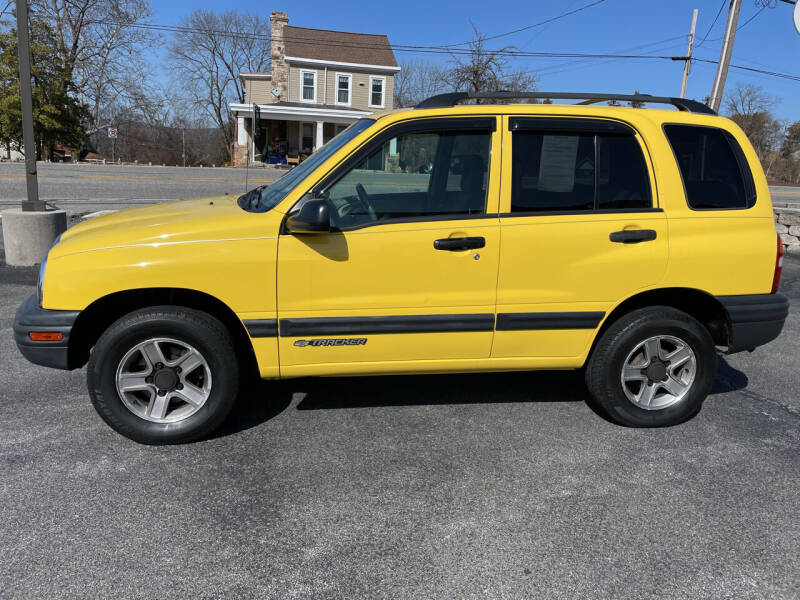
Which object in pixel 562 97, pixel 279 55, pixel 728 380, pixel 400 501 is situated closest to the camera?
pixel 400 501

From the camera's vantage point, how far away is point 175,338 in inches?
137

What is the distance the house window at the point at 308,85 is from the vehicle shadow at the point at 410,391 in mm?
36418

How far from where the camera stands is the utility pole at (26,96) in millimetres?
7511

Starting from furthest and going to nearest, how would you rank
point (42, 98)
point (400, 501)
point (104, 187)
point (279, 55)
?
point (279, 55) < point (42, 98) < point (104, 187) < point (400, 501)

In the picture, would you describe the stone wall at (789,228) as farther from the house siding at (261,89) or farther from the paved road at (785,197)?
the house siding at (261,89)

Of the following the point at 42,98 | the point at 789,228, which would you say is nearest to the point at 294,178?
the point at 789,228

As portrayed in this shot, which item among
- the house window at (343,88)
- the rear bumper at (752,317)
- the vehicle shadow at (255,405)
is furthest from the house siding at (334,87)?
the rear bumper at (752,317)

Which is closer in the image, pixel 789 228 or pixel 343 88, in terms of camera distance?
pixel 789 228

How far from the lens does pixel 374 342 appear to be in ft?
11.9

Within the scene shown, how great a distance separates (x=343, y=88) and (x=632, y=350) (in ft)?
122

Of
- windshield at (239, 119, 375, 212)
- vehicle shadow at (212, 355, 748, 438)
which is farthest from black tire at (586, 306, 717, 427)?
windshield at (239, 119, 375, 212)

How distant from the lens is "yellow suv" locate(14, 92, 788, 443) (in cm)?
342

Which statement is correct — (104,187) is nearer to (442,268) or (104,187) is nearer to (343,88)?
(442,268)

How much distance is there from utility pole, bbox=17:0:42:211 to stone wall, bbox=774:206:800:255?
1237cm
